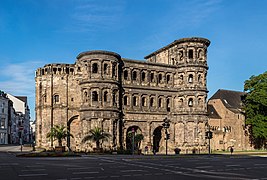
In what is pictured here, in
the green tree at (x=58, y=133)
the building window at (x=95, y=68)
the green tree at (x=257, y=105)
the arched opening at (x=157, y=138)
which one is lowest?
the arched opening at (x=157, y=138)

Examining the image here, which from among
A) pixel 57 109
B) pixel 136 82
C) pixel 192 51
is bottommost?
pixel 57 109

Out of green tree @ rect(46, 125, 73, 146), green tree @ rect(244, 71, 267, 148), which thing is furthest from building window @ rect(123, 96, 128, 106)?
green tree @ rect(244, 71, 267, 148)

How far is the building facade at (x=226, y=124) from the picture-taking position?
70.3 metres

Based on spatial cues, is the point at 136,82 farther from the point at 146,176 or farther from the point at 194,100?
the point at 146,176

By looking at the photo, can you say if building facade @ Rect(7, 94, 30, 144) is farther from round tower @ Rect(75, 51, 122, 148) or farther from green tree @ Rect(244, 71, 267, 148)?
green tree @ Rect(244, 71, 267, 148)

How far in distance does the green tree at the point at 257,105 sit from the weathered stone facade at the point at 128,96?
1402 cm

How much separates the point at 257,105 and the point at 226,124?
7.30 m

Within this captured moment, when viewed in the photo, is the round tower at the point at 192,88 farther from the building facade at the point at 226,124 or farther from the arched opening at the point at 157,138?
the building facade at the point at 226,124

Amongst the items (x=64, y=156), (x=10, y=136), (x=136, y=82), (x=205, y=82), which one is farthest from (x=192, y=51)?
(x=10, y=136)

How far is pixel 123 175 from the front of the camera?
2167 cm

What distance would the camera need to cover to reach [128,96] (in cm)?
5744

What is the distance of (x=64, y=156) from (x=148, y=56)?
37.8m

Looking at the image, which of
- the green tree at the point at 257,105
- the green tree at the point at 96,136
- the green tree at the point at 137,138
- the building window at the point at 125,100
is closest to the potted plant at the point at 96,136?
the green tree at the point at 96,136

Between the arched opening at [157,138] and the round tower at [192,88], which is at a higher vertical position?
the round tower at [192,88]
